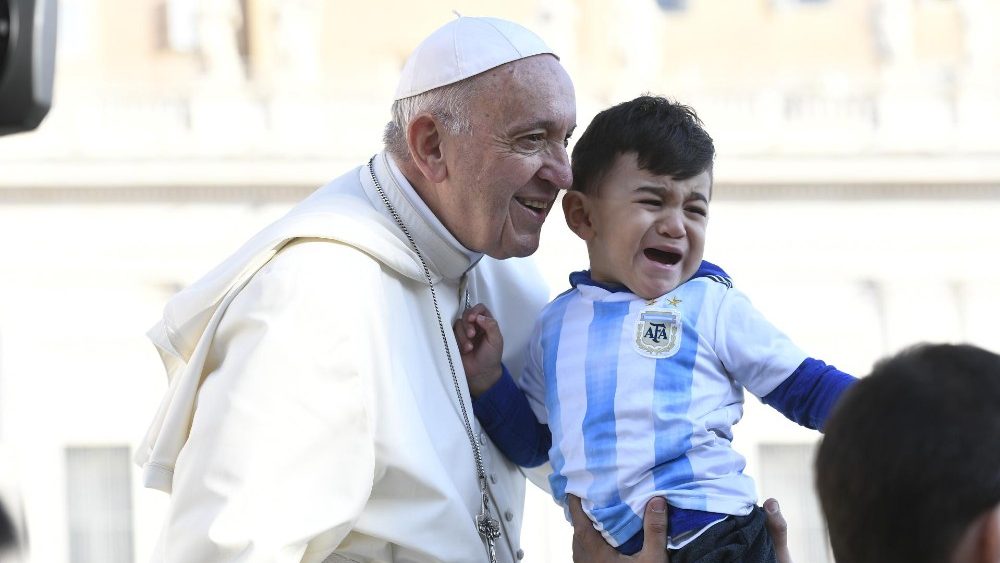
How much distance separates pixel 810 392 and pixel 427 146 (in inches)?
37.0

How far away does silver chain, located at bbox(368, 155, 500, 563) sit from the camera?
324cm

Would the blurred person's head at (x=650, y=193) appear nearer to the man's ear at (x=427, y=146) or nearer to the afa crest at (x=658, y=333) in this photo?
the afa crest at (x=658, y=333)

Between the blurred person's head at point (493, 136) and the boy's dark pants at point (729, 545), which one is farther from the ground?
the blurred person's head at point (493, 136)

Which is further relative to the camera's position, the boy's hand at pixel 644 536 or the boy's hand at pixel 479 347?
the boy's hand at pixel 479 347

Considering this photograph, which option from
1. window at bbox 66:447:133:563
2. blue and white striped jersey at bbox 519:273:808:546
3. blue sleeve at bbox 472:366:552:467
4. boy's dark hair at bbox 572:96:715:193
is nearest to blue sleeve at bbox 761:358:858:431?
blue and white striped jersey at bbox 519:273:808:546

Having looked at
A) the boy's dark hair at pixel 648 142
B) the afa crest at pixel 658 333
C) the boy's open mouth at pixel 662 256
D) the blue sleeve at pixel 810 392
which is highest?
the boy's dark hair at pixel 648 142

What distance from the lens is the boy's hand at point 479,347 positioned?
3398 mm

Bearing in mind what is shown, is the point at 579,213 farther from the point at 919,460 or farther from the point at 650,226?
the point at 919,460

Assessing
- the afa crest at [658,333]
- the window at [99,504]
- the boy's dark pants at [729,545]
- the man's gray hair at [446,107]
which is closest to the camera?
the boy's dark pants at [729,545]

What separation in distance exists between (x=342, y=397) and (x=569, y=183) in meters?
0.64

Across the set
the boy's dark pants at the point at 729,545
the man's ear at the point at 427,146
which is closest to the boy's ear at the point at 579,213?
the man's ear at the point at 427,146

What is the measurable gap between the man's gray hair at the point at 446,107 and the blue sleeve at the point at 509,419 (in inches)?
19.4

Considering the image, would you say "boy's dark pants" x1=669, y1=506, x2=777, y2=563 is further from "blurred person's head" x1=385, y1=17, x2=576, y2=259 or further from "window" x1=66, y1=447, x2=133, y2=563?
"window" x1=66, y1=447, x2=133, y2=563

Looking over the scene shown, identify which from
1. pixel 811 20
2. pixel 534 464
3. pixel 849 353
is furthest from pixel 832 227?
pixel 534 464
